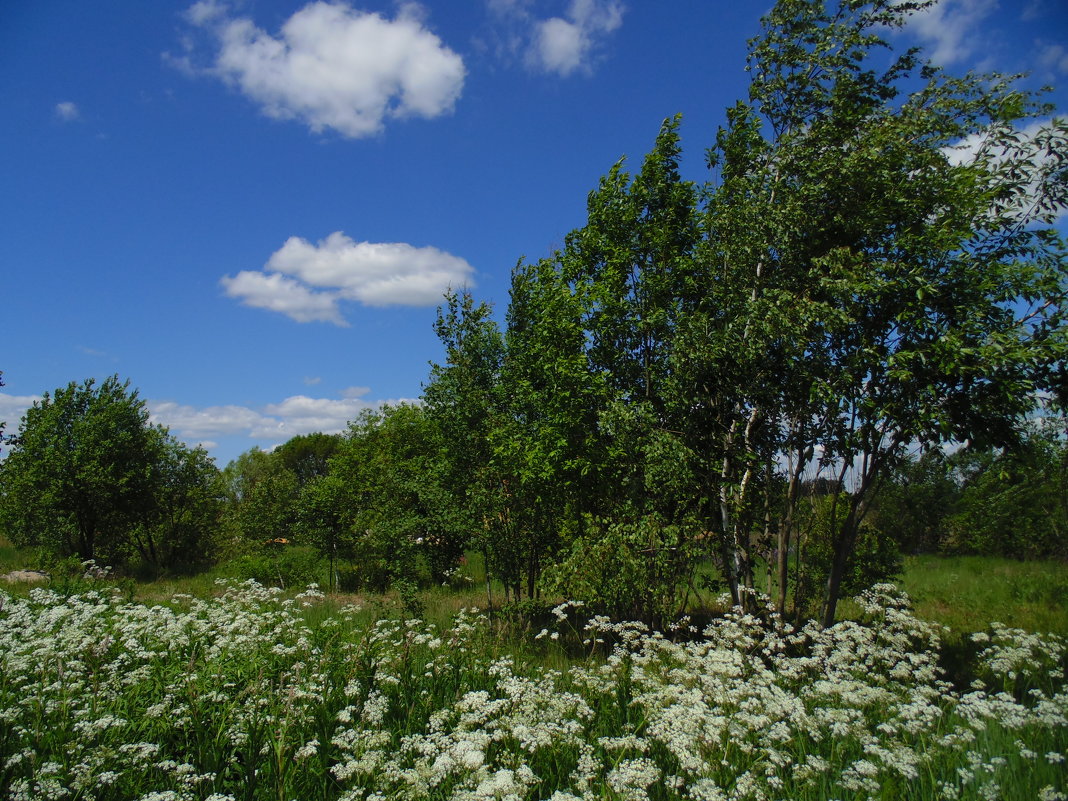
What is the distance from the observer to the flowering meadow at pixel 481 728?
3926 mm

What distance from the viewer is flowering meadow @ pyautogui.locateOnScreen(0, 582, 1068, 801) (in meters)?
3.93

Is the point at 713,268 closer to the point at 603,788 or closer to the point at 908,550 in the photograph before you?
the point at 603,788

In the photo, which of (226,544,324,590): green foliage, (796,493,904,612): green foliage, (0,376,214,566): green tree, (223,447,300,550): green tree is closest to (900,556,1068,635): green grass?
(796,493,904,612): green foliage

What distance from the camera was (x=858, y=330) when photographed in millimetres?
8023

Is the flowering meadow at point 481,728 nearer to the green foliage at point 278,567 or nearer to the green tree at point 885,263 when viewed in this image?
the green tree at point 885,263

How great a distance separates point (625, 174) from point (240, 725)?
30.7 ft

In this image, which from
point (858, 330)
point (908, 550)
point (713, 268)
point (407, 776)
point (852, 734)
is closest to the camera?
point (407, 776)

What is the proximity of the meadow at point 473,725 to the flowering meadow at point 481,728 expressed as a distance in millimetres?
25

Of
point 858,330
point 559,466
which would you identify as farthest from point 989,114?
point 559,466

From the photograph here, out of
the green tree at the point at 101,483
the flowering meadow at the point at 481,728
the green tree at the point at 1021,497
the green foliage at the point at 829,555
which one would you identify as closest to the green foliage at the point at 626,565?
the flowering meadow at the point at 481,728

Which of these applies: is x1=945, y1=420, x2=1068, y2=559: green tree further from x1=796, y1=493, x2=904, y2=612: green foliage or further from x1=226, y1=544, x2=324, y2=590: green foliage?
x1=226, y1=544, x2=324, y2=590: green foliage

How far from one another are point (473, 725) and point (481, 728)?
0.30 feet

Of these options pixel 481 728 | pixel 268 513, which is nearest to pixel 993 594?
pixel 481 728

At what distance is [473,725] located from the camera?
5.11m
